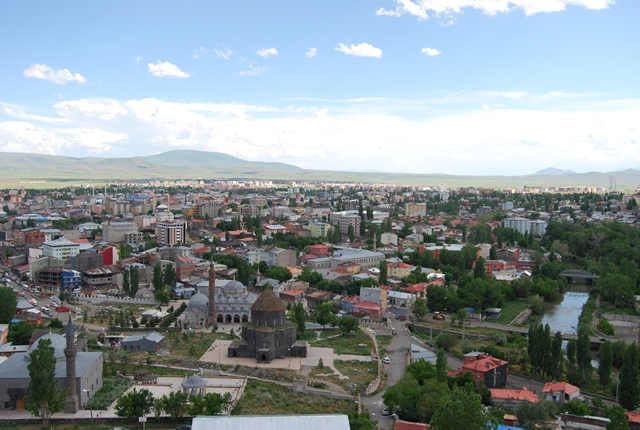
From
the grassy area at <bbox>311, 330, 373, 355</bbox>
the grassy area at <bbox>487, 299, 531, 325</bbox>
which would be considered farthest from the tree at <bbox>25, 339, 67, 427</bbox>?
the grassy area at <bbox>487, 299, 531, 325</bbox>

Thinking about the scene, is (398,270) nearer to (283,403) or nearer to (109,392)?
(283,403)

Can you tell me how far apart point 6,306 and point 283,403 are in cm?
1318

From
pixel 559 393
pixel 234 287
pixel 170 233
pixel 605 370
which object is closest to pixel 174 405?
pixel 559 393

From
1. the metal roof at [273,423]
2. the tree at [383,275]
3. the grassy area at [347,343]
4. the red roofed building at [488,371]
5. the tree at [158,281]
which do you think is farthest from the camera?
the tree at [383,275]

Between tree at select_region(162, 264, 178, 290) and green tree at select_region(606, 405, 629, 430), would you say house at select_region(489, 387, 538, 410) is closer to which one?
green tree at select_region(606, 405, 629, 430)

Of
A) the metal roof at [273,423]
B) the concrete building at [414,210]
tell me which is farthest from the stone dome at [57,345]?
the concrete building at [414,210]

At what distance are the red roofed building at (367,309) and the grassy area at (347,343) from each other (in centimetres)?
252

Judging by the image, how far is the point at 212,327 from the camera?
2477 centimetres

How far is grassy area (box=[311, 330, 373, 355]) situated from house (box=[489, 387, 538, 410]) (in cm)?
541

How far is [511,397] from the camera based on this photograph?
16.5 meters

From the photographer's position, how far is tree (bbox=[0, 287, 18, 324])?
23375 mm

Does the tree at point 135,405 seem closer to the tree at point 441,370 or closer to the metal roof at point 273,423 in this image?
the metal roof at point 273,423

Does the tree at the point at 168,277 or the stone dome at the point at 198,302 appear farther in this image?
the tree at the point at 168,277

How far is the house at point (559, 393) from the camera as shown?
16.6 m
